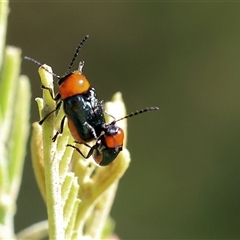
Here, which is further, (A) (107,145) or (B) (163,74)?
(B) (163,74)

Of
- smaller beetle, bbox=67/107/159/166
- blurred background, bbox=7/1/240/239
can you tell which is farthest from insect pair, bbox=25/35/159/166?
blurred background, bbox=7/1/240/239

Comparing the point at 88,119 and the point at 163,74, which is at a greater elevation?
the point at 163,74

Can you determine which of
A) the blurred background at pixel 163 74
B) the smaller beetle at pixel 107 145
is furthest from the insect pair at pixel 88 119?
the blurred background at pixel 163 74

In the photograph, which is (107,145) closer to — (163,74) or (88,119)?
(88,119)

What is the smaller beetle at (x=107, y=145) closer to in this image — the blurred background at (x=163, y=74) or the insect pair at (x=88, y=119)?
the insect pair at (x=88, y=119)

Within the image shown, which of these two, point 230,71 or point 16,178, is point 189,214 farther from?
point 16,178

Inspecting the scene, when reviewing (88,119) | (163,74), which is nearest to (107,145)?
(88,119)

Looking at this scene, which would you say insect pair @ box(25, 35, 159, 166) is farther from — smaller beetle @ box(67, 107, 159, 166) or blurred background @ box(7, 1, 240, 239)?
blurred background @ box(7, 1, 240, 239)
